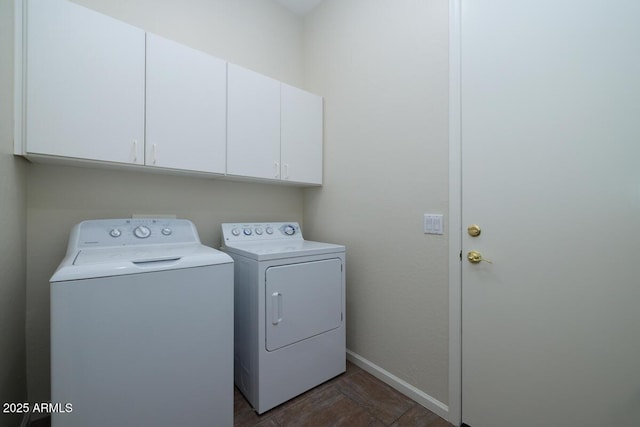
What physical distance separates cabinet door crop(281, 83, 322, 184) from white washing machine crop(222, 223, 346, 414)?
66 cm

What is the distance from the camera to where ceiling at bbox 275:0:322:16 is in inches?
88.5

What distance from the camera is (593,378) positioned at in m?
1.04

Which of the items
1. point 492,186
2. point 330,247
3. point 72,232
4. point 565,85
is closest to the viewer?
point 565,85

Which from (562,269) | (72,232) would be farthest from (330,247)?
(72,232)

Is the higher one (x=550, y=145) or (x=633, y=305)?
(x=550, y=145)

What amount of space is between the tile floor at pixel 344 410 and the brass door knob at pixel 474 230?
105cm

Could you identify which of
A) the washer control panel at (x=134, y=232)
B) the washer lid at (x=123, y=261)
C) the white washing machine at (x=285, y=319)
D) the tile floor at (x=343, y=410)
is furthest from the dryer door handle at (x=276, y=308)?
the washer control panel at (x=134, y=232)

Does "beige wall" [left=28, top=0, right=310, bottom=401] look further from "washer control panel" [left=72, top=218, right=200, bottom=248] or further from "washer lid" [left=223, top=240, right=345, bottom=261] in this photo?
"washer lid" [left=223, top=240, right=345, bottom=261]

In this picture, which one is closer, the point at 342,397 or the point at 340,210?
the point at 342,397

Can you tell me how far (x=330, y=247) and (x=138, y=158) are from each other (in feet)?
4.09

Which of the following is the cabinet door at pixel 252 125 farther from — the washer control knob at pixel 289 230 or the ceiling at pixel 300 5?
the ceiling at pixel 300 5

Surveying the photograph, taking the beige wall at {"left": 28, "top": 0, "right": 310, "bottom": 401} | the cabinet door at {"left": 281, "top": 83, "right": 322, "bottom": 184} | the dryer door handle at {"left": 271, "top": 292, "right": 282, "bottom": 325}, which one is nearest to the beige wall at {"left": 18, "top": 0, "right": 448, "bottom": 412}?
the beige wall at {"left": 28, "top": 0, "right": 310, "bottom": 401}

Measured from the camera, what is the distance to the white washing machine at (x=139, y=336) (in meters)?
0.95

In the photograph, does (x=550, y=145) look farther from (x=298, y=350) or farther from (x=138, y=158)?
(x=138, y=158)
